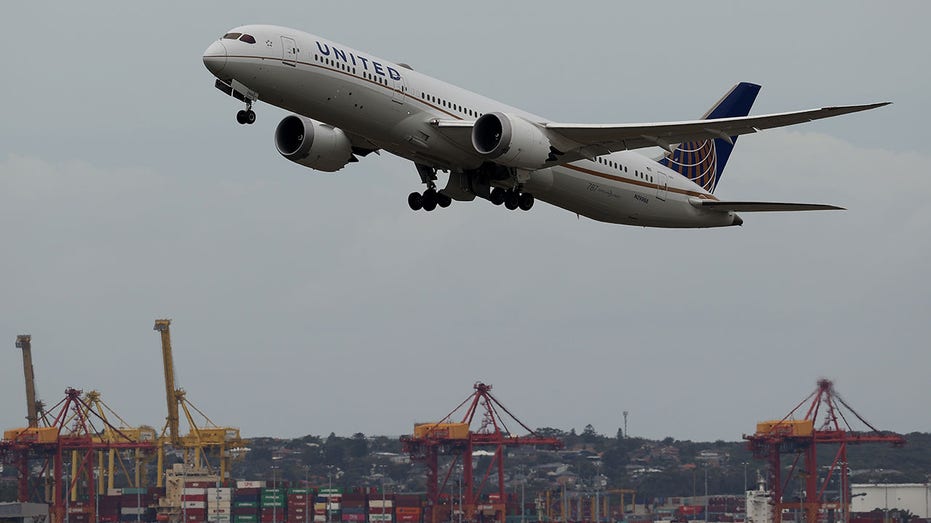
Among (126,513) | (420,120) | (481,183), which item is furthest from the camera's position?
(126,513)

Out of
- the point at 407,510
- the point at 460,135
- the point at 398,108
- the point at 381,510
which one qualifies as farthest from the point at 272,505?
the point at 398,108

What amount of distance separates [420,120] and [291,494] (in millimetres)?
129748

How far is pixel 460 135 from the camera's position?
49.7 meters

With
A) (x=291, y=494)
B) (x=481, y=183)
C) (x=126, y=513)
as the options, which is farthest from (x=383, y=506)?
(x=481, y=183)

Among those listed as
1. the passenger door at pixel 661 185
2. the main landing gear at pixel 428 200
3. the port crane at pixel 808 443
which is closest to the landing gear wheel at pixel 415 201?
the main landing gear at pixel 428 200

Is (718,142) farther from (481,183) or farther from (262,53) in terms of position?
(262,53)

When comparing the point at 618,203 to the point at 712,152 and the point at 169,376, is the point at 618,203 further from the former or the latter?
the point at 169,376

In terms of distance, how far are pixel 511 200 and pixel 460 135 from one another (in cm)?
430

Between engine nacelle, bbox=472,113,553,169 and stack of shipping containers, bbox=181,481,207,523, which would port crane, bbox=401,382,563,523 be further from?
engine nacelle, bbox=472,113,553,169

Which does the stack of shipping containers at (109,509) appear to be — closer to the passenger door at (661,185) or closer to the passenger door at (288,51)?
the passenger door at (661,185)

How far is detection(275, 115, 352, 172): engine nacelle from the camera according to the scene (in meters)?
51.6

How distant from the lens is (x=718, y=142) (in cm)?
6581

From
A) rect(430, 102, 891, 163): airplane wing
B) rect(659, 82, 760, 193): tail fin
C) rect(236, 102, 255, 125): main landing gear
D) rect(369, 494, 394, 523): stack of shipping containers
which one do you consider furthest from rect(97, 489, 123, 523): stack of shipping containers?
rect(236, 102, 255, 125): main landing gear

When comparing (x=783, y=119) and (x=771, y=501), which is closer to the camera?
(x=783, y=119)
